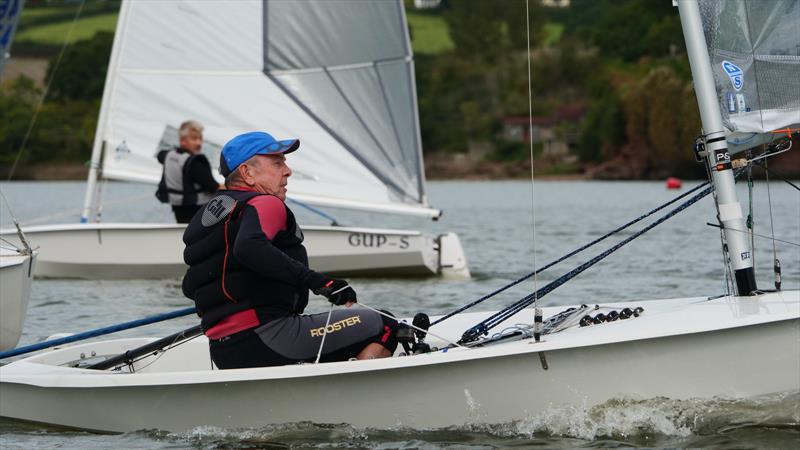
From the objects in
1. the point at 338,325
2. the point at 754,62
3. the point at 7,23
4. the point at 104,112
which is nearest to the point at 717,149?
the point at 754,62

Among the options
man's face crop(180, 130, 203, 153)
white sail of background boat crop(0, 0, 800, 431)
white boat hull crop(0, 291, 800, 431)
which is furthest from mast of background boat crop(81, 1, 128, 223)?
white boat hull crop(0, 291, 800, 431)

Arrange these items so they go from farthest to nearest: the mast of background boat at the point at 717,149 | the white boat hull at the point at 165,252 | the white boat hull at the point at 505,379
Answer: the white boat hull at the point at 165,252
the mast of background boat at the point at 717,149
the white boat hull at the point at 505,379

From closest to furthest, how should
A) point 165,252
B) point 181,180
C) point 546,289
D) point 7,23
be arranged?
point 546,289, point 7,23, point 181,180, point 165,252

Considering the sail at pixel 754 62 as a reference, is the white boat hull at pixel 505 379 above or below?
below

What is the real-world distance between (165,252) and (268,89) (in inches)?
79.5

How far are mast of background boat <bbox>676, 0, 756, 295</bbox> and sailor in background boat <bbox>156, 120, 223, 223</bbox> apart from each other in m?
6.74

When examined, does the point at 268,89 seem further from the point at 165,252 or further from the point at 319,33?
the point at 165,252

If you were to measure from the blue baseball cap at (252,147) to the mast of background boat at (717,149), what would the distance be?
5.73 ft

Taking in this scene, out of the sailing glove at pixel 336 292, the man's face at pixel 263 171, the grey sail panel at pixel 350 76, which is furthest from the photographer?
the grey sail panel at pixel 350 76

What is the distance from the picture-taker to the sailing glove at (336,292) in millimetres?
5340

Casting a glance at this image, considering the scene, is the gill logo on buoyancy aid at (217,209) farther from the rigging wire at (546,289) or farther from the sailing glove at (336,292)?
the rigging wire at (546,289)

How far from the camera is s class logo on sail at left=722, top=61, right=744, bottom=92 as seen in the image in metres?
6.03

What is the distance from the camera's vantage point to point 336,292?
5.34 metres

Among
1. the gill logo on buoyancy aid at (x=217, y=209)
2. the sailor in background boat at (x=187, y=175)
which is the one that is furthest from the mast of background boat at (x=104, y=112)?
the gill logo on buoyancy aid at (x=217, y=209)
